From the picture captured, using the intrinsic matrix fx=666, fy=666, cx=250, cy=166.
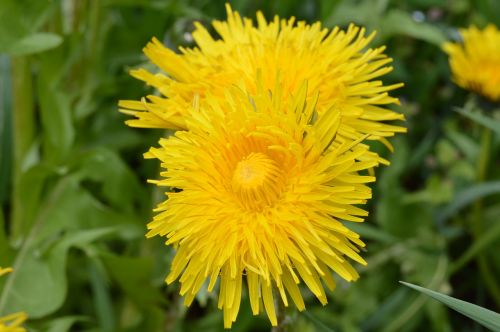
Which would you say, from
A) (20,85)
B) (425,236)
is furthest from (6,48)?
(425,236)

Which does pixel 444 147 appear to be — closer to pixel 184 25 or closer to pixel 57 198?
pixel 184 25

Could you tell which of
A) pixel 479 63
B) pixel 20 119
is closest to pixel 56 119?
pixel 20 119

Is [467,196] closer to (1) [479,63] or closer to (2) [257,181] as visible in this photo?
(1) [479,63]

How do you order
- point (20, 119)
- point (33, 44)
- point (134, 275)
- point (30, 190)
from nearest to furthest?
point (33, 44)
point (134, 275)
point (30, 190)
point (20, 119)

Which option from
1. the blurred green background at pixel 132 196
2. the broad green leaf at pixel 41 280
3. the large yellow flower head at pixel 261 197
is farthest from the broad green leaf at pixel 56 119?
the large yellow flower head at pixel 261 197

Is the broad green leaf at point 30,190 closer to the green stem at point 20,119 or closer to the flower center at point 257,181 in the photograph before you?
the green stem at point 20,119

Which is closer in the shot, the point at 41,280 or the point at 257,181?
the point at 257,181
